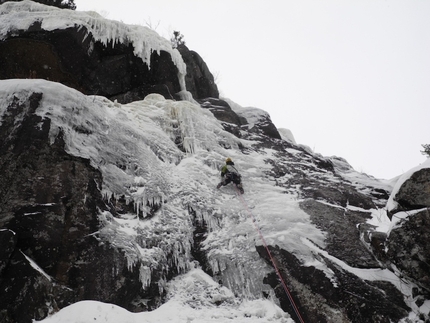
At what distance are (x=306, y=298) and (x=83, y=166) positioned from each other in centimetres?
473

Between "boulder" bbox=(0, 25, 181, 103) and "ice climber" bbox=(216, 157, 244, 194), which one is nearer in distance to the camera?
"ice climber" bbox=(216, 157, 244, 194)

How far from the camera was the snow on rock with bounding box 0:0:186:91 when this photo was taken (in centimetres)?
A: 1149

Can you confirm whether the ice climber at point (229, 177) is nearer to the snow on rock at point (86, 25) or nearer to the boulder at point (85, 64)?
the boulder at point (85, 64)

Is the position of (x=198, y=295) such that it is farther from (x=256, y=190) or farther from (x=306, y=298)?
(x=256, y=190)

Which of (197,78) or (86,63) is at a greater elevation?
(197,78)

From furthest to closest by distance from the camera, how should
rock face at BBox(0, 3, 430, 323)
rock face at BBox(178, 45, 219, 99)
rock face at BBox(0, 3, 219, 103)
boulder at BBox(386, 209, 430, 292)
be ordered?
rock face at BBox(178, 45, 219, 99), rock face at BBox(0, 3, 219, 103), rock face at BBox(0, 3, 430, 323), boulder at BBox(386, 209, 430, 292)

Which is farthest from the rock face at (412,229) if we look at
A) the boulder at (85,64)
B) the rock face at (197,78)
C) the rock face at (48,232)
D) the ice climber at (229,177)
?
the rock face at (197,78)

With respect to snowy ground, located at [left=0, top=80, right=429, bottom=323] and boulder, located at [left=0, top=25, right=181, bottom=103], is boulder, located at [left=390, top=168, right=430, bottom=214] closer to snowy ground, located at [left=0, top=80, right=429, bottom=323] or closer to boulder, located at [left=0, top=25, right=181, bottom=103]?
snowy ground, located at [left=0, top=80, right=429, bottom=323]

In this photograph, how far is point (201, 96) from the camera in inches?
599

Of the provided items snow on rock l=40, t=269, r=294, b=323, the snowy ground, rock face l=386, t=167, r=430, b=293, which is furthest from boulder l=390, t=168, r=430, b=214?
snow on rock l=40, t=269, r=294, b=323

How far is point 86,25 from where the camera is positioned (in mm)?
11984

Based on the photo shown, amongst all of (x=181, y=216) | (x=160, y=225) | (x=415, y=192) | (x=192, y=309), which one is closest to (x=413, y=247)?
(x=415, y=192)

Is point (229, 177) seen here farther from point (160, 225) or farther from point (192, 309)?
point (192, 309)

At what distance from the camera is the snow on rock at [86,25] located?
11.5 m
